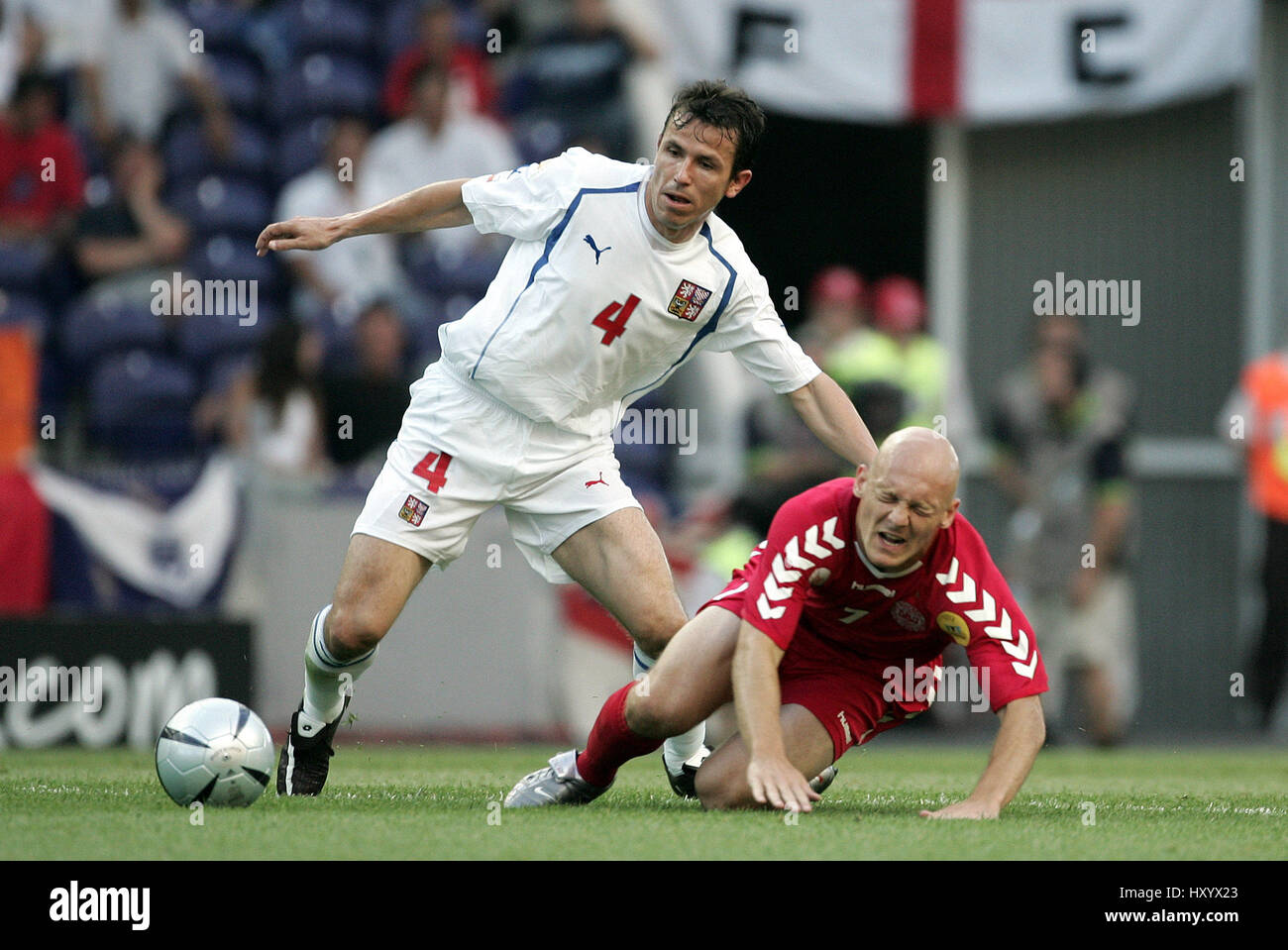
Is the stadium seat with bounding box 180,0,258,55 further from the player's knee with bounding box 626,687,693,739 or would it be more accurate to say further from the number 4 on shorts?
the player's knee with bounding box 626,687,693,739

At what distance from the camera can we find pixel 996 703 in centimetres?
538

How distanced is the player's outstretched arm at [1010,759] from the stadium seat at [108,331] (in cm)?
808

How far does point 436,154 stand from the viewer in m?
12.3

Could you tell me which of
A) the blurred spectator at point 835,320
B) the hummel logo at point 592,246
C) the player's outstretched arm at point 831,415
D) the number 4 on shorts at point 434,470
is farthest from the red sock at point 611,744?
the blurred spectator at point 835,320

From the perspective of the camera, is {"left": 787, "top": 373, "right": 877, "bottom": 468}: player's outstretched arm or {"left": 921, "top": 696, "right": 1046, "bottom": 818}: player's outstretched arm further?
{"left": 787, "top": 373, "right": 877, "bottom": 468}: player's outstretched arm

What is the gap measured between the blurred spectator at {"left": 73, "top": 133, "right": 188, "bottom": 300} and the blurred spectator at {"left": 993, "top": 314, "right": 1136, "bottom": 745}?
5.56 meters

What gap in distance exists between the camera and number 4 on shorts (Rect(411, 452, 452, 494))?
6020 millimetres

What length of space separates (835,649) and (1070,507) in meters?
5.44

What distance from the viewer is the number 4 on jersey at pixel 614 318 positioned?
5895mm

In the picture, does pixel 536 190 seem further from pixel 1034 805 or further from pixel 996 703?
pixel 1034 805

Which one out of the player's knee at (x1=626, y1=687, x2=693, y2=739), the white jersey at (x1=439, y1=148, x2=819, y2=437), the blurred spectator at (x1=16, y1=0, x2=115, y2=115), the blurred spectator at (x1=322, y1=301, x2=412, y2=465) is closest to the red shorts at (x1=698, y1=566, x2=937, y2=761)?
the player's knee at (x1=626, y1=687, x2=693, y2=739)

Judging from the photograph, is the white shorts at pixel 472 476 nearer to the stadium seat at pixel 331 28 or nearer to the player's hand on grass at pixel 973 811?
the player's hand on grass at pixel 973 811

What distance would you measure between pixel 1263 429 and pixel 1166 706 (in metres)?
2.42
